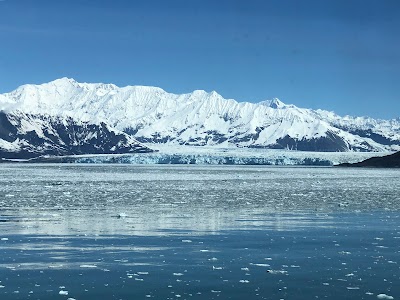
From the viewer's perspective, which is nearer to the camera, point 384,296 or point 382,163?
point 384,296

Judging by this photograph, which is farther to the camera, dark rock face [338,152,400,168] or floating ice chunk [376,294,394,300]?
dark rock face [338,152,400,168]

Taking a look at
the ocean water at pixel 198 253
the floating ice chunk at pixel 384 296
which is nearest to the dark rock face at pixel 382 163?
the ocean water at pixel 198 253

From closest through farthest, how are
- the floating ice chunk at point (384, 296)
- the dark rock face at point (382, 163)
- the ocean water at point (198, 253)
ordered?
Answer: the floating ice chunk at point (384, 296), the ocean water at point (198, 253), the dark rock face at point (382, 163)

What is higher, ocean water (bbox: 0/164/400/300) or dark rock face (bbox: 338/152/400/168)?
dark rock face (bbox: 338/152/400/168)

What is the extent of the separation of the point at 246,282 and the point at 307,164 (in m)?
178

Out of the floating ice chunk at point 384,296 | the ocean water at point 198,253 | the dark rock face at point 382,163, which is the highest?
the dark rock face at point 382,163

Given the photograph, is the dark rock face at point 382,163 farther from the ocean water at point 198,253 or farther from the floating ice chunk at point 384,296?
the floating ice chunk at point 384,296

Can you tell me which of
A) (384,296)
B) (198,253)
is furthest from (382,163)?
(384,296)

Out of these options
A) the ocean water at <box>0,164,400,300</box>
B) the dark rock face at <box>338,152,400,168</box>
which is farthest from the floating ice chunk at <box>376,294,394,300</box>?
the dark rock face at <box>338,152,400,168</box>

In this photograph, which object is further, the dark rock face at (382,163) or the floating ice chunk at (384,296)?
the dark rock face at (382,163)

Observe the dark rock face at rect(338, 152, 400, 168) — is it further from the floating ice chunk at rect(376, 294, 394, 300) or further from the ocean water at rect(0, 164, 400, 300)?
the floating ice chunk at rect(376, 294, 394, 300)

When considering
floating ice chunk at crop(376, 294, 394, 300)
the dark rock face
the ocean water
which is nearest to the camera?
floating ice chunk at crop(376, 294, 394, 300)

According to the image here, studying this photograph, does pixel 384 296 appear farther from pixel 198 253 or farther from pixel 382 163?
pixel 382 163

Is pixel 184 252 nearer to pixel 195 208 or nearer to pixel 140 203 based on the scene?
pixel 195 208
